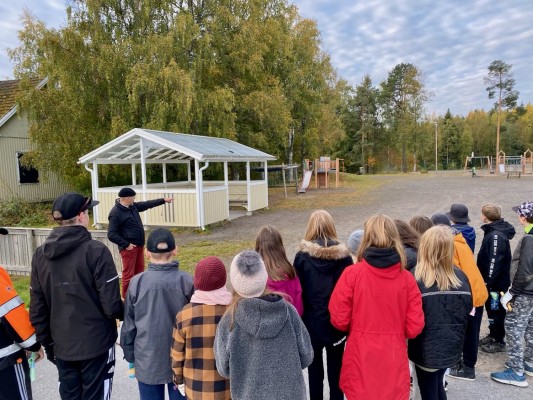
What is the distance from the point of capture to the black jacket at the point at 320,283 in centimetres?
288

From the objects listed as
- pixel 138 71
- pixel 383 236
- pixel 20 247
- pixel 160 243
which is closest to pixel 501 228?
pixel 383 236

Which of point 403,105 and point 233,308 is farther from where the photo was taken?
point 403,105

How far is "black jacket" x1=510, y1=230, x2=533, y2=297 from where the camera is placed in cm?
336

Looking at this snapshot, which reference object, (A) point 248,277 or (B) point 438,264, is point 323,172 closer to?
(B) point 438,264

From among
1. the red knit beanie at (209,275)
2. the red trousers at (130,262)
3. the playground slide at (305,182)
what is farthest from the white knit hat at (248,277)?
the playground slide at (305,182)

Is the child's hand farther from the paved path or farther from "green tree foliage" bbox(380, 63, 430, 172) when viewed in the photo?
"green tree foliage" bbox(380, 63, 430, 172)

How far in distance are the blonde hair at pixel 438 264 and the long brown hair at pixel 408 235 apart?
0.51m

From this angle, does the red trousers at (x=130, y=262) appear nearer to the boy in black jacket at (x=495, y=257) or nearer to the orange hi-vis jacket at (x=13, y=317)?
the orange hi-vis jacket at (x=13, y=317)

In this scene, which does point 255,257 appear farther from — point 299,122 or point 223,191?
point 299,122

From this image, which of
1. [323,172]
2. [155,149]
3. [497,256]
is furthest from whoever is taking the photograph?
[323,172]

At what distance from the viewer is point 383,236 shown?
2582 millimetres

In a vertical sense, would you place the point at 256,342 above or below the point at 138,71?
below

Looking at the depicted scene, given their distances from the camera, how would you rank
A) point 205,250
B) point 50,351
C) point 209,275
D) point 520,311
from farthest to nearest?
point 205,250
point 520,311
point 50,351
point 209,275

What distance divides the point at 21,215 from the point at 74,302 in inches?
613
